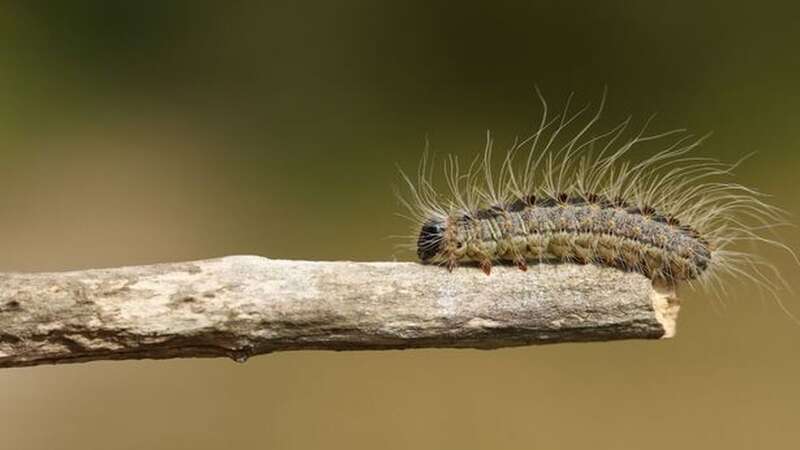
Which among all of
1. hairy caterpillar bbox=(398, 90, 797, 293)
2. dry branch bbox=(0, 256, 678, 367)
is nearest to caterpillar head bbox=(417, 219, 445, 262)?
hairy caterpillar bbox=(398, 90, 797, 293)

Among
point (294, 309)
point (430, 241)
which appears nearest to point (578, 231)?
point (430, 241)

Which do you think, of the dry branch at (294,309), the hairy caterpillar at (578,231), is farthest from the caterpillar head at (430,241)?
the dry branch at (294,309)

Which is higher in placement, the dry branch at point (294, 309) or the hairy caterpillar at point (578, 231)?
the hairy caterpillar at point (578, 231)

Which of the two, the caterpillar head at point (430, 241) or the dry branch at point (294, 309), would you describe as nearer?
the dry branch at point (294, 309)

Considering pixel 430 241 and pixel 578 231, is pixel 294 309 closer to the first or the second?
pixel 430 241

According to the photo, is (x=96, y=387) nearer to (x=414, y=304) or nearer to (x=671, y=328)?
(x=414, y=304)

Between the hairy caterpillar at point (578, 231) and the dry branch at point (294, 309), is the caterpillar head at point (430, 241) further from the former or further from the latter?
the dry branch at point (294, 309)
